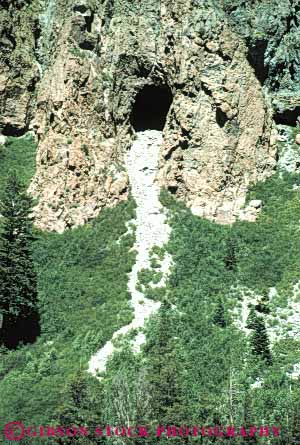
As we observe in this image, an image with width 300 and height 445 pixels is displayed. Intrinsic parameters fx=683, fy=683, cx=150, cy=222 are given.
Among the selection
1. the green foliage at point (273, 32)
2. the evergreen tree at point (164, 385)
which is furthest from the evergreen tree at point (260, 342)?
the green foliage at point (273, 32)

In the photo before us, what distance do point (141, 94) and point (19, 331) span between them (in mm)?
20082

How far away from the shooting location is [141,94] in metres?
49.5

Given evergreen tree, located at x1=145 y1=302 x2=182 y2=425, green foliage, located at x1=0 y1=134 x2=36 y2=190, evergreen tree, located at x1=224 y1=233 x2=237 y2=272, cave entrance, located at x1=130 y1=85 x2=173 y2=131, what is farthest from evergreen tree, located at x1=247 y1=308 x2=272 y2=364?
green foliage, located at x1=0 y1=134 x2=36 y2=190

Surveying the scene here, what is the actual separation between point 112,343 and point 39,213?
12.4 metres

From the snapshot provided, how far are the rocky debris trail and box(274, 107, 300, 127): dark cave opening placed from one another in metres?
8.51

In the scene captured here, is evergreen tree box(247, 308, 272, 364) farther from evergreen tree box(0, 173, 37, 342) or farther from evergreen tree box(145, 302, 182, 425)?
evergreen tree box(0, 173, 37, 342)

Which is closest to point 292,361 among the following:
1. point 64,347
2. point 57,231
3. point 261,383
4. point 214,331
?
point 261,383

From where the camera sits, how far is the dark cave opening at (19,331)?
38.1m

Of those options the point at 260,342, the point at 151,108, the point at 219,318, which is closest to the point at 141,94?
the point at 151,108

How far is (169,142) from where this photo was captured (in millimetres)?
46938

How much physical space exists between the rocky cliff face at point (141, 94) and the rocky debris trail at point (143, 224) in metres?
0.91

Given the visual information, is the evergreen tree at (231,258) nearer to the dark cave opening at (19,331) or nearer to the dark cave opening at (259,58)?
the dark cave opening at (19,331)

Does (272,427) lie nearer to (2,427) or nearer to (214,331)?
(214,331)

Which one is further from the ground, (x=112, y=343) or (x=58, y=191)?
(x=58, y=191)
